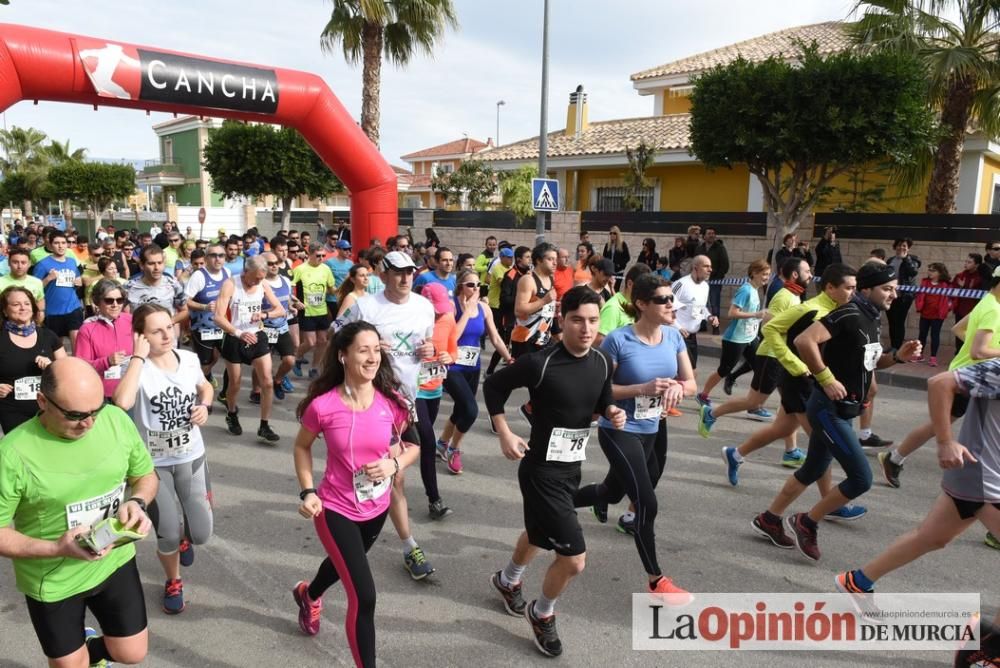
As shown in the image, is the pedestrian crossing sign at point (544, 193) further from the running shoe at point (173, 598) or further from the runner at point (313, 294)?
the running shoe at point (173, 598)

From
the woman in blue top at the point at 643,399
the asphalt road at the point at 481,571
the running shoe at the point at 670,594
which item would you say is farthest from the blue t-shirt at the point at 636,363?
the asphalt road at the point at 481,571

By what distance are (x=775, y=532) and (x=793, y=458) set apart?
165cm

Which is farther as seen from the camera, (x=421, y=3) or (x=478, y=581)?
(x=421, y=3)

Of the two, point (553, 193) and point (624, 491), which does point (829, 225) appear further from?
point (624, 491)

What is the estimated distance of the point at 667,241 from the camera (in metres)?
Answer: 15.8

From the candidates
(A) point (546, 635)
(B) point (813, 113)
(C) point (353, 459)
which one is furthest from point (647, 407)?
(B) point (813, 113)

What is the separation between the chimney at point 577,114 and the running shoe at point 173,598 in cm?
2346

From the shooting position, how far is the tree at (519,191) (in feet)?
68.6

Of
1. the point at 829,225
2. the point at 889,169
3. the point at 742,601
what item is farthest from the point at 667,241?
the point at 742,601

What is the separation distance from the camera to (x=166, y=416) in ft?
11.7

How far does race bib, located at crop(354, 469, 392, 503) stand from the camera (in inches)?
117

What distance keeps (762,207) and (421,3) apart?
1026 centimetres

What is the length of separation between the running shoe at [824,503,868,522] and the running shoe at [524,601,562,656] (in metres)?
2.56

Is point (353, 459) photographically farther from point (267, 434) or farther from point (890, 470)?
point (890, 470)
